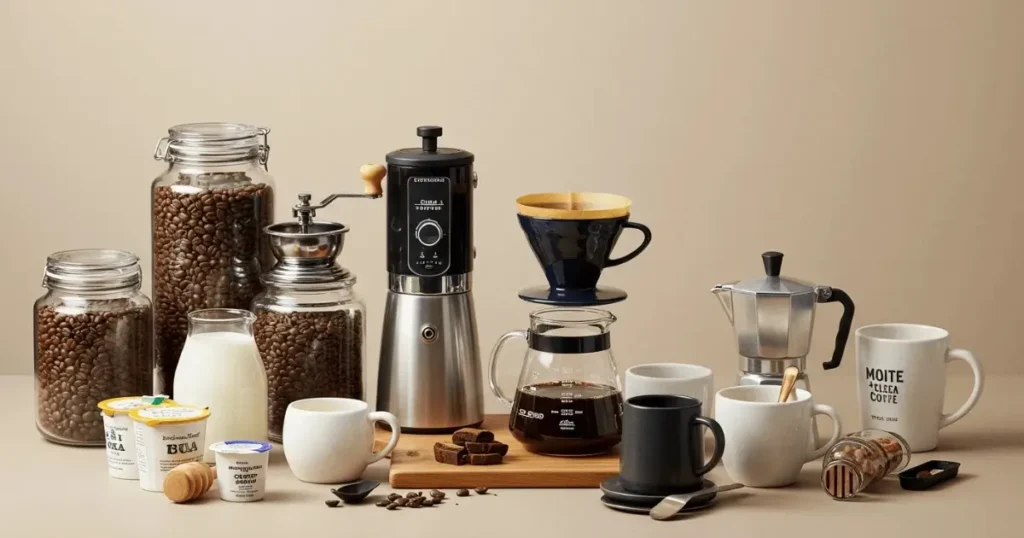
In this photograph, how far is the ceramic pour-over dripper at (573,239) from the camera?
186 cm

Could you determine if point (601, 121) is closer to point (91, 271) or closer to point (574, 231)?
point (574, 231)

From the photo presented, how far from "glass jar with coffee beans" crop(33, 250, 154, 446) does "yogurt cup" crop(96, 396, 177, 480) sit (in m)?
0.11

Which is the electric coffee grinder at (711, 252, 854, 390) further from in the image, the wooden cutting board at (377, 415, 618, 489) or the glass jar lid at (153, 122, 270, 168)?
the glass jar lid at (153, 122, 270, 168)

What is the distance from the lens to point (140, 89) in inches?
106

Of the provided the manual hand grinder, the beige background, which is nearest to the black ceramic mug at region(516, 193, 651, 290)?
the manual hand grinder

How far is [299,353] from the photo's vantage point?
1.89 m

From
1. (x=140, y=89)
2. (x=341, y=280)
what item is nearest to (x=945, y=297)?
(x=341, y=280)

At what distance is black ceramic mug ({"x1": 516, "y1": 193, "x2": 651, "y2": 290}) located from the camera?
1858 millimetres

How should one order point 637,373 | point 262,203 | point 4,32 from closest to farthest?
point 637,373, point 262,203, point 4,32

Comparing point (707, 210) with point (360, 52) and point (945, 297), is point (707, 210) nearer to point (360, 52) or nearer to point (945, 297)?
point (945, 297)

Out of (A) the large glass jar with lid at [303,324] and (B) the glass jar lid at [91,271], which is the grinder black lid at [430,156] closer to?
(A) the large glass jar with lid at [303,324]

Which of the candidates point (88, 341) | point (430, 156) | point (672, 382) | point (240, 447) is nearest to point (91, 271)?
point (88, 341)

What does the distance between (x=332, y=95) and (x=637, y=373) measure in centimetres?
111

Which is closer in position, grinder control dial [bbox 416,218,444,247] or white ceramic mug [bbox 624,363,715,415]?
white ceramic mug [bbox 624,363,715,415]
